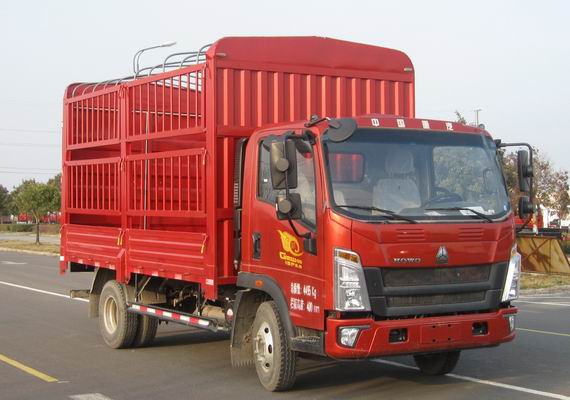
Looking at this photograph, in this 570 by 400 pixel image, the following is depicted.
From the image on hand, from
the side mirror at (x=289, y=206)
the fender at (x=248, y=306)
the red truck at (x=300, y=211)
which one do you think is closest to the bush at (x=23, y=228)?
the red truck at (x=300, y=211)

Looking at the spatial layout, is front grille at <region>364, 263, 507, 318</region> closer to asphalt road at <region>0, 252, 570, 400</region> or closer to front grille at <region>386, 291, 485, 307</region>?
front grille at <region>386, 291, 485, 307</region>

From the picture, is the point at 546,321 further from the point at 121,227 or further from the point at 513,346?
the point at 121,227

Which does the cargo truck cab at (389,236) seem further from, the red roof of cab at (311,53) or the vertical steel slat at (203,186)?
the red roof of cab at (311,53)

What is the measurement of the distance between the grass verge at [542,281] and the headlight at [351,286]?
13.9 m

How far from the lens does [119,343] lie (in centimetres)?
1034

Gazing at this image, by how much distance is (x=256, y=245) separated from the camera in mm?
7805

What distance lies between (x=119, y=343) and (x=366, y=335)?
4.68 m

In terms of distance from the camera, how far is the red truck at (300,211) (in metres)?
6.82

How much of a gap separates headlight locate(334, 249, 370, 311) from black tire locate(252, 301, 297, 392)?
93 cm

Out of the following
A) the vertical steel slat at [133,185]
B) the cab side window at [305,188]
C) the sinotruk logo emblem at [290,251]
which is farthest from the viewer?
the vertical steel slat at [133,185]

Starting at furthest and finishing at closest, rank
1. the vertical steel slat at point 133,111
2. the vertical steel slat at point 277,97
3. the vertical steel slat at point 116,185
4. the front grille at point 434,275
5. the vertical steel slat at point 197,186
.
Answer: the vertical steel slat at point 116,185 → the vertical steel slat at point 133,111 → the vertical steel slat at point 277,97 → the vertical steel slat at point 197,186 → the front grille at point 434,275

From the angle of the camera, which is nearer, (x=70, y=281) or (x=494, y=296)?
(x=494, y=296)

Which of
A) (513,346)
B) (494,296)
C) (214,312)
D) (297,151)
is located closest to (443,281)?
(494,296)

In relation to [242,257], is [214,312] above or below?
below
